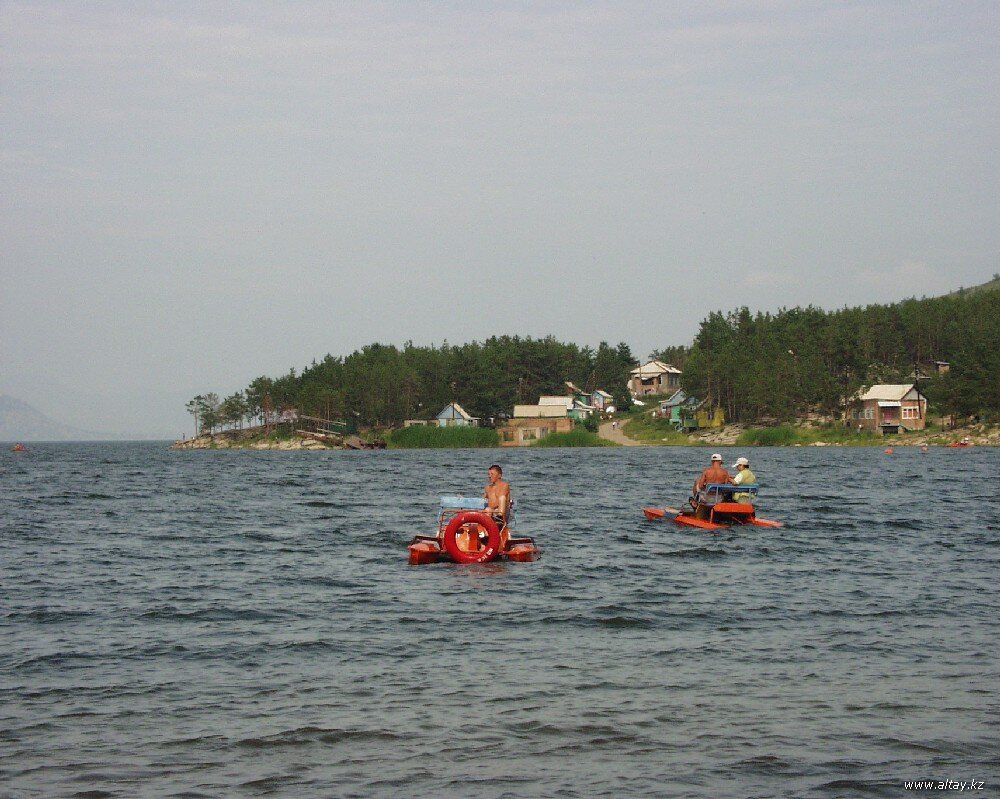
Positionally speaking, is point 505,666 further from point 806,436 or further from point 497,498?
point 806,436

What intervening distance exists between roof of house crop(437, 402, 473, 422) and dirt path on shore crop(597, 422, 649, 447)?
21.2m

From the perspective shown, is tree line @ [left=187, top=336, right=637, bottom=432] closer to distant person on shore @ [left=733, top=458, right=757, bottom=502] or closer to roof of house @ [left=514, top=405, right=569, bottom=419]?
roof of house @ [left=514, top=405, right=569, bottom=419]

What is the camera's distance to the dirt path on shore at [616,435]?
156100 millimetres

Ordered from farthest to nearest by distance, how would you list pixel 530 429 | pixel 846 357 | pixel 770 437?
pixel 530 429
pixel 846 357
pixel 770 437

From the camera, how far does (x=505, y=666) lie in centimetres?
1616

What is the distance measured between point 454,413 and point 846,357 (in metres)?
59.8

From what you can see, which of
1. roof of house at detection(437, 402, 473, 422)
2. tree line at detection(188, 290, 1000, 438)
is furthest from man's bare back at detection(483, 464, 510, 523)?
roof of house at detection(437, 402, 473, 422)

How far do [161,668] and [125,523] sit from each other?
27.9 m

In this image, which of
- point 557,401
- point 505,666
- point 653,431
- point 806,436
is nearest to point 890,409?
point 806,436

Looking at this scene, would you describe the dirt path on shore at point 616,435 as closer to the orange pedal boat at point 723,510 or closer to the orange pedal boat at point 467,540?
the orange pedal boat at point 723,510

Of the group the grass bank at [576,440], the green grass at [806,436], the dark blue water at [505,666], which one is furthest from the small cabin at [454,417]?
the dark blue water at [505,666]

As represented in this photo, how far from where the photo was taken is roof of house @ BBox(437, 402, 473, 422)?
169500 mm

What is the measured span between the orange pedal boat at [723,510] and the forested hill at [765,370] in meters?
99.0

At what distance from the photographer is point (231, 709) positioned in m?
13.9
